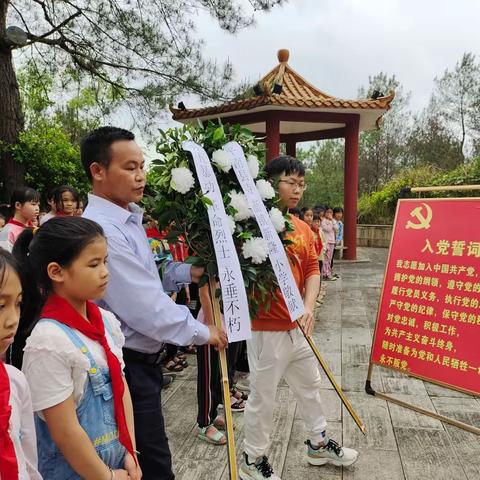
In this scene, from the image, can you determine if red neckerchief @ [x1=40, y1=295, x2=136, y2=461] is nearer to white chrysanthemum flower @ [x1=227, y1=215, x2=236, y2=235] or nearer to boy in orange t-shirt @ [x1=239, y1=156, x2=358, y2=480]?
white chrysanthemum flower @ [x1=227, y1=215, x2=236, y2=235]

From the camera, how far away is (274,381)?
7.17 ft

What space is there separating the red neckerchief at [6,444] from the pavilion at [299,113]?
7.63m

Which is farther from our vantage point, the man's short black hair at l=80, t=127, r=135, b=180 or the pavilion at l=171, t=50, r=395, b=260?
the pavilion at l=171, t=50, r=395, b=260

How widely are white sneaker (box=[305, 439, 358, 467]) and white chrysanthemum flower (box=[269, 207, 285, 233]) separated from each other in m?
1.18

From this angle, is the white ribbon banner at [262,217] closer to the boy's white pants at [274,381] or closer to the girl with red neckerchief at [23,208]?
the boy's white pants at [274,381]

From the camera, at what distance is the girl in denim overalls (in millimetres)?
1139

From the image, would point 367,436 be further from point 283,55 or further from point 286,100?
point 283,55

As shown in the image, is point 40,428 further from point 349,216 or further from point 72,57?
point 349,216

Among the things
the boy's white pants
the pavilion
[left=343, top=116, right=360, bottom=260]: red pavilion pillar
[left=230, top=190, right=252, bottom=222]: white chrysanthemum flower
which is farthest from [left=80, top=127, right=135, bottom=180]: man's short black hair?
[left=343, top=116, right=360, bottom=260]: red pavilion pillar

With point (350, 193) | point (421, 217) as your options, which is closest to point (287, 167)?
point (421, 217)

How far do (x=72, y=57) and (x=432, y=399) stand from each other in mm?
8071

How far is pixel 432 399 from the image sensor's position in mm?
3209

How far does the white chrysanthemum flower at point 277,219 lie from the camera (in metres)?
2.04

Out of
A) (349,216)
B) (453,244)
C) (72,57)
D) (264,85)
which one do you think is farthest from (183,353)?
(349,216)
